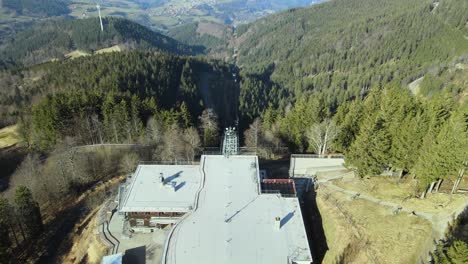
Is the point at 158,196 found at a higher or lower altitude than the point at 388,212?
lower

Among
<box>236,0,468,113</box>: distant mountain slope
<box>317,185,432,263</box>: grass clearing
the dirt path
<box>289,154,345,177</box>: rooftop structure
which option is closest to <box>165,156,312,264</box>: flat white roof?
<box>317,185,432,263</box>: grass clearing

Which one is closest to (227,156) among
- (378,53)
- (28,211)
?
(28,211)

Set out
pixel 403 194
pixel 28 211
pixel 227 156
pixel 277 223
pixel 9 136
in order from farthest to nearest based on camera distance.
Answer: pixel 9 136 → pixel 227 156 → pixel 28 211 → pixel 403 194 → pixel 277 223

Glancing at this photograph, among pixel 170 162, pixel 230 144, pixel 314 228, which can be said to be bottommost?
pixel 314 228

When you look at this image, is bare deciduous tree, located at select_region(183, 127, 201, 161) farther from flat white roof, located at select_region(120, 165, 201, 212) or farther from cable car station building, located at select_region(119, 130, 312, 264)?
flat white roof, located at select_region(120, 165, 201, 212)

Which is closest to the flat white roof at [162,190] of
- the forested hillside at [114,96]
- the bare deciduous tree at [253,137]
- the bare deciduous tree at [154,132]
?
the bare deciduous tree at [154,132]

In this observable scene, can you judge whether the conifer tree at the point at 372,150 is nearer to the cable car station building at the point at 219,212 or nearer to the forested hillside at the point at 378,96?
the forested hillside at the point at 378,96

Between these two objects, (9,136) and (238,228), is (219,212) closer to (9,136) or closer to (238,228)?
(238,228)
